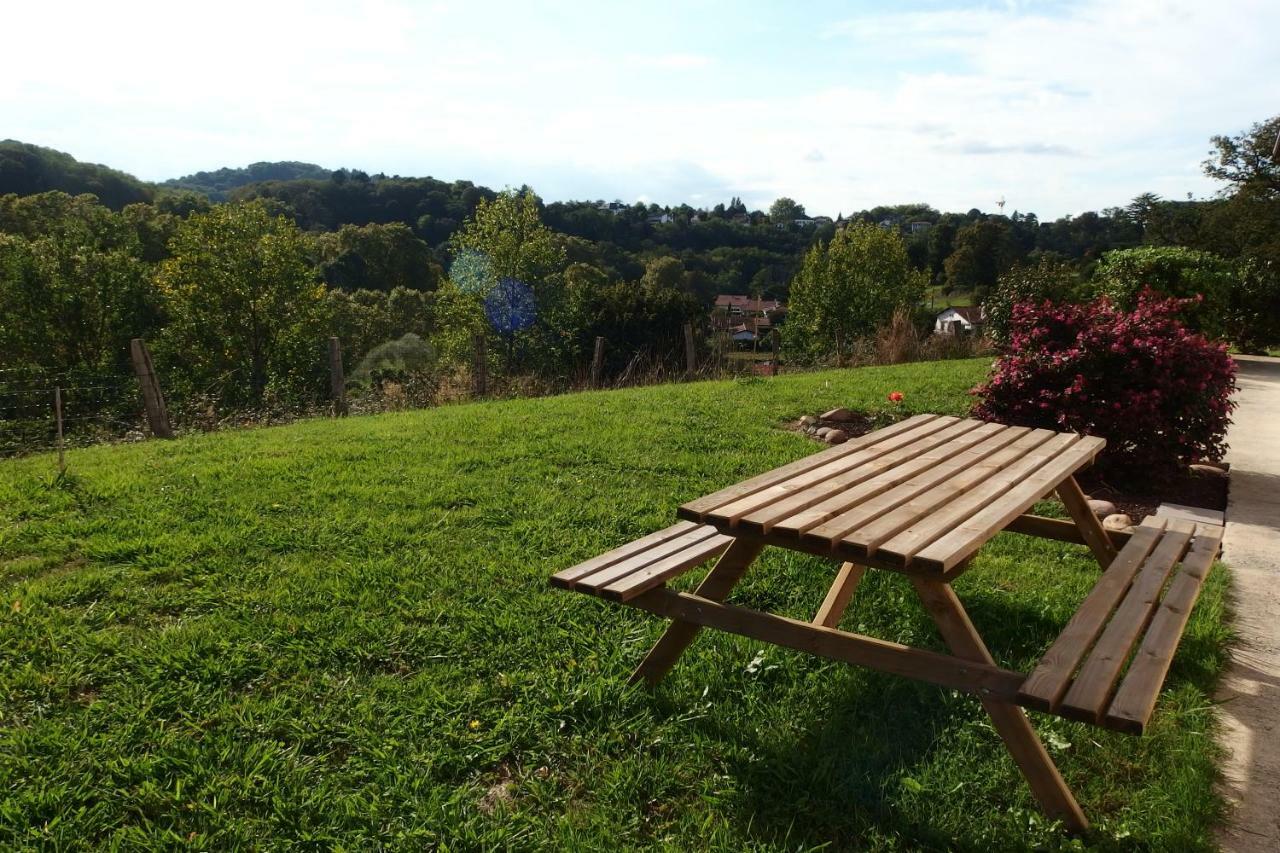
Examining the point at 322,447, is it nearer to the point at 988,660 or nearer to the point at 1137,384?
the point at 988,660

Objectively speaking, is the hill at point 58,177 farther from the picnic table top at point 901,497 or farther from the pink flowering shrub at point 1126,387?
the picnic table top at point 901,497

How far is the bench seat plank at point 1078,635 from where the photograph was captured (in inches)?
73.1

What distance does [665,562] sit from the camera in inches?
109

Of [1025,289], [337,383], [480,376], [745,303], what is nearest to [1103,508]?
[480,376]

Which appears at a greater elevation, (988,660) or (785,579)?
(988,660)

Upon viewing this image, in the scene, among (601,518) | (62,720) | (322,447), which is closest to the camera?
(62,720)

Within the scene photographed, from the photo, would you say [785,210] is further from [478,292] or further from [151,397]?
[151,397]

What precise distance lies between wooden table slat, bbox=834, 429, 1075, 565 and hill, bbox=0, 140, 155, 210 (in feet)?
233

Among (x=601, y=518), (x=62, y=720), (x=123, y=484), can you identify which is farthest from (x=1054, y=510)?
(x=123, y=484)

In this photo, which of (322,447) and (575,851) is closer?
(575,851)

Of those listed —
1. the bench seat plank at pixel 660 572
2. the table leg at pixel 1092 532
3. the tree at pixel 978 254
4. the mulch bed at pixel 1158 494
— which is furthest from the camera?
the tree at pixel 978 254

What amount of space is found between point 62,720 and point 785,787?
2423 millimetres

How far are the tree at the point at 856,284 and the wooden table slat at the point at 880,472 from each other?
34904mm

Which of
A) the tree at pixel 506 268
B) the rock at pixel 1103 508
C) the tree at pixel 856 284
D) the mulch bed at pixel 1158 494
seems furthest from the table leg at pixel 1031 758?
the tree at pixel 856 284
